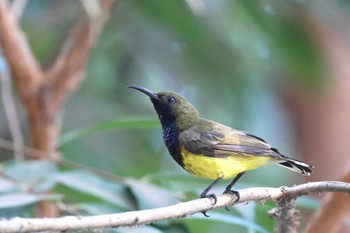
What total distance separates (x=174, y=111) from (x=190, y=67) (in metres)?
2.09

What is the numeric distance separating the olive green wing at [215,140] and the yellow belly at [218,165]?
11 mm

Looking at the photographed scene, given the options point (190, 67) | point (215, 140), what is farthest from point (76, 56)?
point (190, 67)

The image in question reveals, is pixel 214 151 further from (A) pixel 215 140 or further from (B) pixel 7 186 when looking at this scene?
(B) pixel 7 186

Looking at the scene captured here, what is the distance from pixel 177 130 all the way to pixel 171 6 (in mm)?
1600

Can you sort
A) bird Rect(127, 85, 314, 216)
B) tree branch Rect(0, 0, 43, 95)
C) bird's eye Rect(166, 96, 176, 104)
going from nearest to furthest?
bird Rect(127, 85, 314, 216) < bird's eye Rect(166, 96, 176, 104) < tree branch Rect(0, 0, 43, 95)

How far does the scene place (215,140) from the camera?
1.44 m

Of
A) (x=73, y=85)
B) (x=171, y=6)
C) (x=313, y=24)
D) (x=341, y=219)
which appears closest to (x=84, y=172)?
(x=73, y=85)

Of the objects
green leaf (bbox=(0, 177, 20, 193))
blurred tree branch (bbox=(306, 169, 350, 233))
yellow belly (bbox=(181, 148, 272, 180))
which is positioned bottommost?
blurred tree branch (bbox=(306, 169, 350, 233))

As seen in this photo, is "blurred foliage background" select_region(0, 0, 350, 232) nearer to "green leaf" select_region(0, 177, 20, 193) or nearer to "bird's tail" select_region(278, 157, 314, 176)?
"green leaf" select_region(0, 177, 20, 193)

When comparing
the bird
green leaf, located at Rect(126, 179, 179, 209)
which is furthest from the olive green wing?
green leaf, located at Rect(126, 179, 179, 209)

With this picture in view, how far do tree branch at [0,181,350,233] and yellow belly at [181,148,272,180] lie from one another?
3.7 inches

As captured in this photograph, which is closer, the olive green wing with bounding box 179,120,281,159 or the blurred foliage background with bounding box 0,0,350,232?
the olive green wing with bounding box 179,120,281,159

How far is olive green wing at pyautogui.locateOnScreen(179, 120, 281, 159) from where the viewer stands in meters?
1.41

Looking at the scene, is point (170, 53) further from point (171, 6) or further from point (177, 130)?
point (177, 130)
